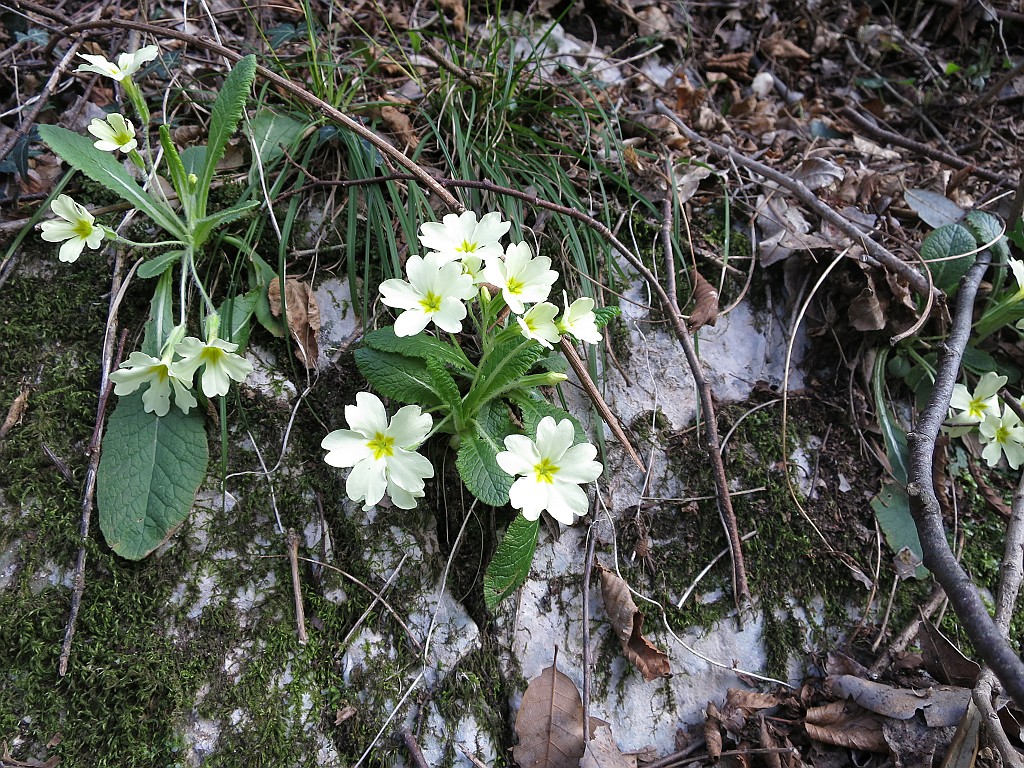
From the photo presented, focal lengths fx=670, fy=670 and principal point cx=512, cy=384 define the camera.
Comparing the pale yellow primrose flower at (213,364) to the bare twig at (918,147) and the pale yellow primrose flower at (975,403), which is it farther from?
the bare twig at (918,147)

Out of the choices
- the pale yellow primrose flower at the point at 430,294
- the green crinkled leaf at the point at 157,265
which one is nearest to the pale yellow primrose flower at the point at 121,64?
the green crinkled leaf at the point at 157,265

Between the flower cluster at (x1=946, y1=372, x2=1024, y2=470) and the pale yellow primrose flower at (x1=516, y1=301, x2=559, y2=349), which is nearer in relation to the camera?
the pale yellow primrose flower at (x1=516, y1=301, x2=559, y2=349)

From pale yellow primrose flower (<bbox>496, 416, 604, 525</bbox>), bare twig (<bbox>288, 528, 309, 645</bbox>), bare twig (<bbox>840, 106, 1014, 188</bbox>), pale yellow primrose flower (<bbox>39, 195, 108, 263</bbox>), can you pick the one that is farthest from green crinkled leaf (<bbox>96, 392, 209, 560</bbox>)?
bare twig (<bbox>840, 106, 1014, 188</bbox>)

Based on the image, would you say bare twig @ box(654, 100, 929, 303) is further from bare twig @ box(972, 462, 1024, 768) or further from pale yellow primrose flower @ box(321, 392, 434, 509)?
pale yellow primrose flower @ box(321, 392, 434, 509)

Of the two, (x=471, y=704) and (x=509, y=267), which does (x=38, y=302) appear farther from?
(x=471, y=704)

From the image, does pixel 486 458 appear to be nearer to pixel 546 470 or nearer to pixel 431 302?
pixel 546 470

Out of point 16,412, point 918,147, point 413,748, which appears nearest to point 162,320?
point 16,412
